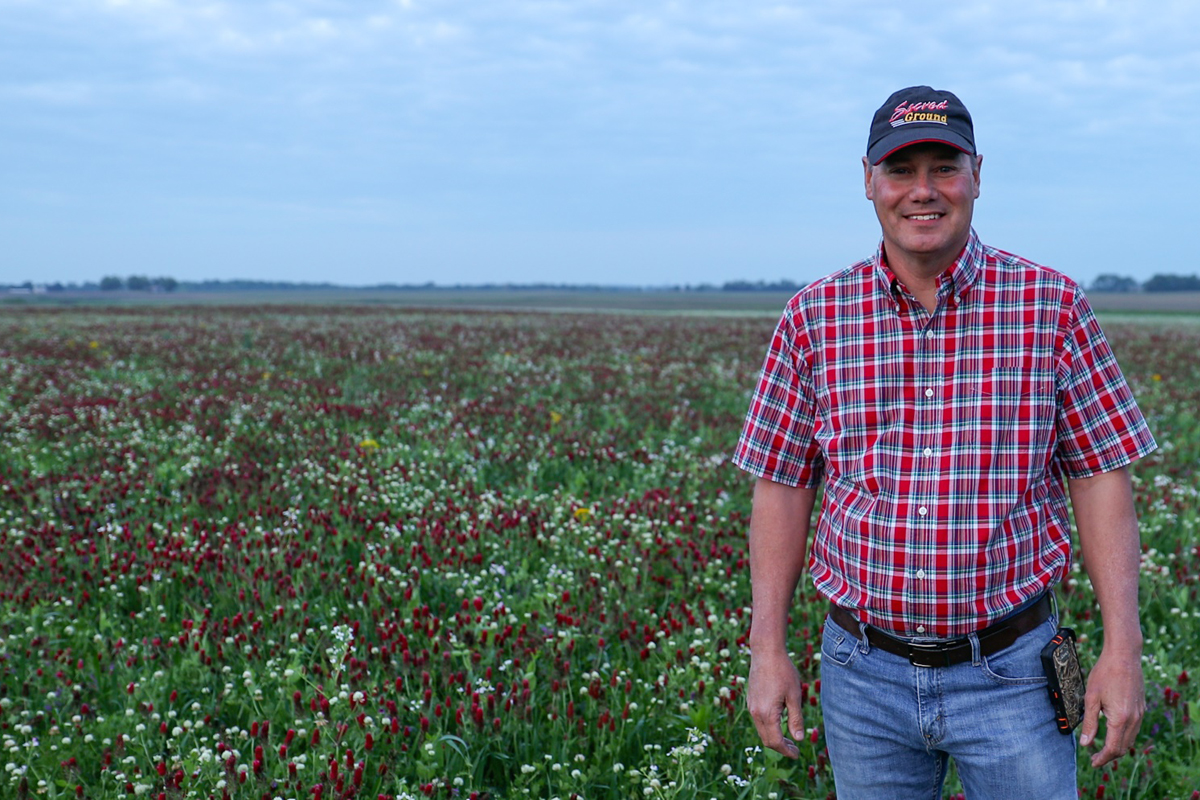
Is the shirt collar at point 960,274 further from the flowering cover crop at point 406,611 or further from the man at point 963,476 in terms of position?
the flowering cover crop at point 406,611

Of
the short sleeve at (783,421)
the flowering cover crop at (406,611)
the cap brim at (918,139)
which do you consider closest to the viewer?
the cap brim at (918,139)

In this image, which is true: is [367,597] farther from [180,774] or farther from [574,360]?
[574,360]

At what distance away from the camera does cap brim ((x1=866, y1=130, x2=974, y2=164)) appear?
2361 mm

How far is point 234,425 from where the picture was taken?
11547 mm

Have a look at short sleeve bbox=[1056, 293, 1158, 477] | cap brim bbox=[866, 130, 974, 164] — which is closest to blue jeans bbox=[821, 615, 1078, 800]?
short sleeve bbox=[1056, 293, 1158, 477]

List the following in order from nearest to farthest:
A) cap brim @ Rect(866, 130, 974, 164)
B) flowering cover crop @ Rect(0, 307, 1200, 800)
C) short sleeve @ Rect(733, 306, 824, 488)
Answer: cap brim @ Rect(866, 130, 974, 164), short sleeve @ Rect(733, 306, 824, 488), flowering cover crop @ Rect(0, 307, 1200, 800)

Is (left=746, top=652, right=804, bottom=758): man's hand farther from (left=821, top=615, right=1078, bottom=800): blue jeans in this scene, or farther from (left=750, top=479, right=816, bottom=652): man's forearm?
(left=821, top=615, right=1078, bottom=800): blue jeans

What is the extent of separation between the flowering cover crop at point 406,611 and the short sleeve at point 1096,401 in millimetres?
2141

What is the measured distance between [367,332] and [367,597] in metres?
24.8

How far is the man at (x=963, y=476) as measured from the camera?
7.93 feet

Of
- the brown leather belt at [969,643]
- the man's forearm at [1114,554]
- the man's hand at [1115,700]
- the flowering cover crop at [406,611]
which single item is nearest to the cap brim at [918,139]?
the man's forearm at [1114,554]

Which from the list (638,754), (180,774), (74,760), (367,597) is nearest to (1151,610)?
(638,754)

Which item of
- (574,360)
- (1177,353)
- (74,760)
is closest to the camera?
(74,760)

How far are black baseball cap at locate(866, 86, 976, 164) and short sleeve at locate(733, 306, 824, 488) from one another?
54 cm
